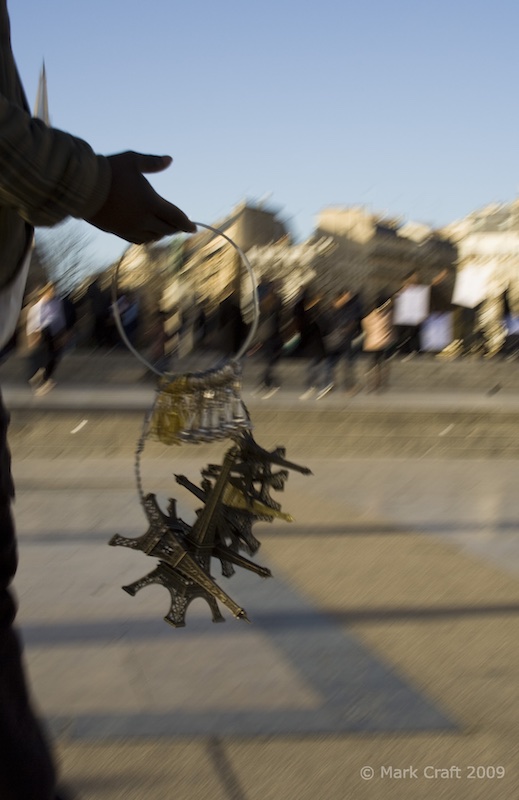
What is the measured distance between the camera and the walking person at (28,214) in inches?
47.5

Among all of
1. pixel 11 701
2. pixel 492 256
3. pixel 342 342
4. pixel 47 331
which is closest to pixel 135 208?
pixel 11 701

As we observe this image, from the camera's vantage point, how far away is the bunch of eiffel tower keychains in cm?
207

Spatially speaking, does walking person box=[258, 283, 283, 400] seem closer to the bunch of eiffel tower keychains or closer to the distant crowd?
the distant crowd

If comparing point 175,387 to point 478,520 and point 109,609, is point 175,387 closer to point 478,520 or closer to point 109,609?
point 109,609

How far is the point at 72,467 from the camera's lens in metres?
7.90

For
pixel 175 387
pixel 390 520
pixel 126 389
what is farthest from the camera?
pixel 126 389

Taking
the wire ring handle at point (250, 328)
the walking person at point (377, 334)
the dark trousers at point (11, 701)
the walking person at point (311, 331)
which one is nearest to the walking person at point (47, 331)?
the walking person at point (311, 331)

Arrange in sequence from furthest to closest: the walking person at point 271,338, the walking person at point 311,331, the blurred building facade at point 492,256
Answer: the blurred building facade at point 492,256 < the walking person at point 271,338 < the walking person at point 311,331

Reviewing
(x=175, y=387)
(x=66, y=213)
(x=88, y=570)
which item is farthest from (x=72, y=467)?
(x=66, y=213)

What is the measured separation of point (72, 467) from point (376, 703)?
5.49m

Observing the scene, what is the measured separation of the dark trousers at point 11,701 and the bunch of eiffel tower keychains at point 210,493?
2.10 feet

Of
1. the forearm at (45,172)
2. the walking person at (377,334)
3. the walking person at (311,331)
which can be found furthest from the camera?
the walking person at (377,334)

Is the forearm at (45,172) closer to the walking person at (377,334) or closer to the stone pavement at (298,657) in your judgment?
the stone pavement at (298,657)

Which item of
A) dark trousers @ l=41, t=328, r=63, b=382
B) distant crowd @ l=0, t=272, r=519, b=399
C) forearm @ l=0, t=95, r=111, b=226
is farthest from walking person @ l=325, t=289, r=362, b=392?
forearm @ l=0, t=95, r=111, b=226
